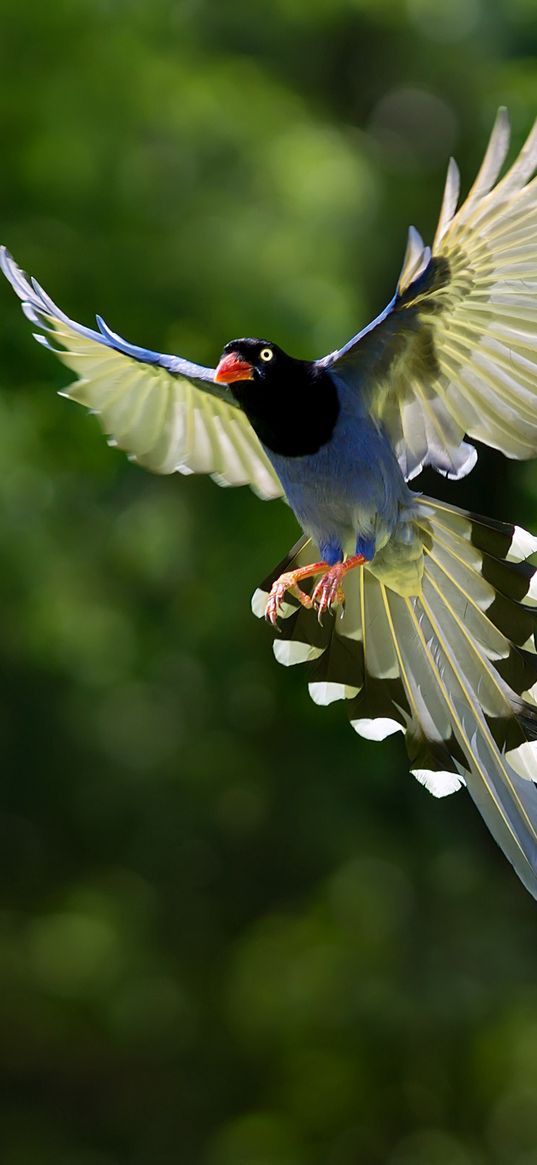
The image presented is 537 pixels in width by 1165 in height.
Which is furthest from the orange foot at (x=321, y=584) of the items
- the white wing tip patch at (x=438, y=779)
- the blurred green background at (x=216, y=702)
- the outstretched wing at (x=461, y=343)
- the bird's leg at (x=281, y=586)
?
the blurred green background at (x=216, y=702)

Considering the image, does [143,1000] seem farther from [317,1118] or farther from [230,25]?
[230,25]

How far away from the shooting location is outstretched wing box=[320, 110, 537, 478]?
202cm

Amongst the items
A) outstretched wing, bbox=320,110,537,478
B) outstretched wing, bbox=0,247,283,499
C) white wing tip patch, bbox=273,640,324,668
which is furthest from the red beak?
white wing tip patch, bbox=273,640,324,668

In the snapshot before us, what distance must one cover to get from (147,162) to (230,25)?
3.36ft

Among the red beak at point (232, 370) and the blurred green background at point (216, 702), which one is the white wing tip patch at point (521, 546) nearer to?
the red beak at point (232, 370)

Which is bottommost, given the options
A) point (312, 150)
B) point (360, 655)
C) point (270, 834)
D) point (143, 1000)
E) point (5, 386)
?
point (143, 1000)

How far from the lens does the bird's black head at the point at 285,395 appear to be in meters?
2.24

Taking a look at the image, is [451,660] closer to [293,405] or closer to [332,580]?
[332,580]

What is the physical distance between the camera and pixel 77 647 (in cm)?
597

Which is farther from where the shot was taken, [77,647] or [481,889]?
[481,889]

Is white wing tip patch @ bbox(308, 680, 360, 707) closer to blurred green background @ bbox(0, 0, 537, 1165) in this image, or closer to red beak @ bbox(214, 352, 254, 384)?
red beak @ bbox(214, 352, 254, 384)

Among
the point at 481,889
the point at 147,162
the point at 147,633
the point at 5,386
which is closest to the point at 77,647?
the point at 147,633

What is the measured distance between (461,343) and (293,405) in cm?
26

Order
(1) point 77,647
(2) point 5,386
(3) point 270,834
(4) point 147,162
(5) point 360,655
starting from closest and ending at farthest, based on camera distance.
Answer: (5) point 360,655, (2) point 5,386, (4) point 147,162, (1) point 77,647, (3) point 270,834
